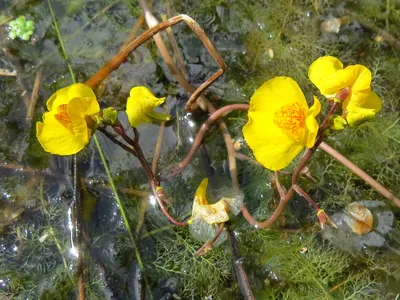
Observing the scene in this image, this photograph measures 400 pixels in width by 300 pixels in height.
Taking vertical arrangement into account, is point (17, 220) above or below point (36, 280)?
above

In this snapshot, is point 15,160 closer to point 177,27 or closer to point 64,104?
point 64,104

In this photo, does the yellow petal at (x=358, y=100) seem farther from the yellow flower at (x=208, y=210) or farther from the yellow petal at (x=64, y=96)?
the yellow petal at (x=64, y=96)

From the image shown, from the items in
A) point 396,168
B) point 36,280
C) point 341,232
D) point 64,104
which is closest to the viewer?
point 64,104

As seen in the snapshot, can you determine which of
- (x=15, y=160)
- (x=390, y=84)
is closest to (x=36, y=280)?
(x=15, y=160)

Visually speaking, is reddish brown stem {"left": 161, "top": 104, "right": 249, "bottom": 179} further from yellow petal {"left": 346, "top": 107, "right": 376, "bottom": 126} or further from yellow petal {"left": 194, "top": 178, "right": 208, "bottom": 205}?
yellow petal {"left": 346, "top": 107, "right": 376, "bottom": 126}

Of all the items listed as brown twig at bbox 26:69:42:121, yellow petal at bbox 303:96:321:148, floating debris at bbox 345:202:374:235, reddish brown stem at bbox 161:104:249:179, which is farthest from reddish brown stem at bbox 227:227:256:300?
brown twig at bbox 26:69:42:121

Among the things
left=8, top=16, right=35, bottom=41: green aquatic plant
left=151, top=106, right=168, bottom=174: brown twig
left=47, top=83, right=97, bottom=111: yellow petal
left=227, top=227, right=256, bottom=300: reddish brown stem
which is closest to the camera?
left=47, top=83, right=97, bottom=111: yellow petal

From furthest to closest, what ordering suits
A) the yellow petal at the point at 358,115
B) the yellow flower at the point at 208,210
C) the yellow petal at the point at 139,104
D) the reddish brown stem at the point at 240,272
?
the reddish brown stem at the point at 240,272 → the yellow flower at the point at 208,210 → the yellow petal at the point at 139,104 → the yellow petal at the point at 358,115

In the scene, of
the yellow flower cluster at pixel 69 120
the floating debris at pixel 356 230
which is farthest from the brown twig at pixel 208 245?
the yellow flower cluster at pixel 69 120
